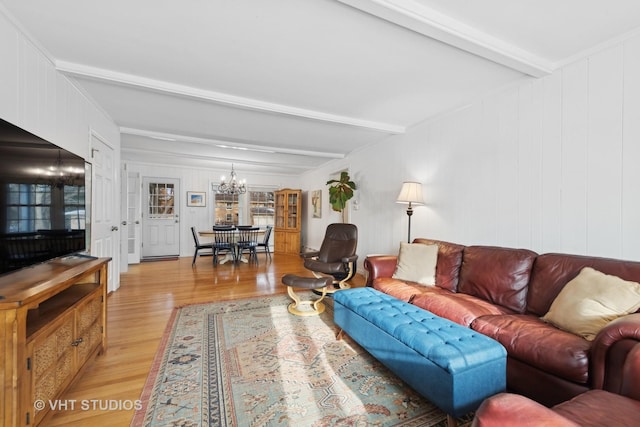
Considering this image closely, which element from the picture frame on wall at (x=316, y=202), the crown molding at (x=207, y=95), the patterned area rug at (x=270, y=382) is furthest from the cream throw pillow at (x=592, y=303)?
the picture frame on wall at (x=316, y=202)

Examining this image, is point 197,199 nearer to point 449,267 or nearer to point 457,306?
point 449,267

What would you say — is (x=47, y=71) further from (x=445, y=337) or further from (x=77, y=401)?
(x=445, y=337)

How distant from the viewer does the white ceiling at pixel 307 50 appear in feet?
5.46

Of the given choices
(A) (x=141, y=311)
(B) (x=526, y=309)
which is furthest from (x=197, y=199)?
(B) (x=526, y=309)

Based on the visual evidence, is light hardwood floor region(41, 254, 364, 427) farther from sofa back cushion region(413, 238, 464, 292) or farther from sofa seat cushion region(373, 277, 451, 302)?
sofa back cushion region(413, 238, 464, 292)

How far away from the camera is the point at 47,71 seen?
7.22 feet

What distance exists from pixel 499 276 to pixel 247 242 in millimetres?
4682

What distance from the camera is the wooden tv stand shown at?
1.11 meters

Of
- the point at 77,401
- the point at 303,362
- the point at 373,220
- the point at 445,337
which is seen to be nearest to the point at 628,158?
the point at 445,337

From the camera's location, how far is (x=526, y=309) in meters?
2.09

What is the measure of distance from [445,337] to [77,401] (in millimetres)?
2266

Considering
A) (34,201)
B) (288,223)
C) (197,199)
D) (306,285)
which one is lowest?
(306,285)

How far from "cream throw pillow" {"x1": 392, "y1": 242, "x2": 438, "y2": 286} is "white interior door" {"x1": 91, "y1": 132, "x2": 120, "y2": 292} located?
3.56 meters

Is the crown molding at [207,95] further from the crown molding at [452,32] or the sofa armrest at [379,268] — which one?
the sofa armrest at [379,268]
